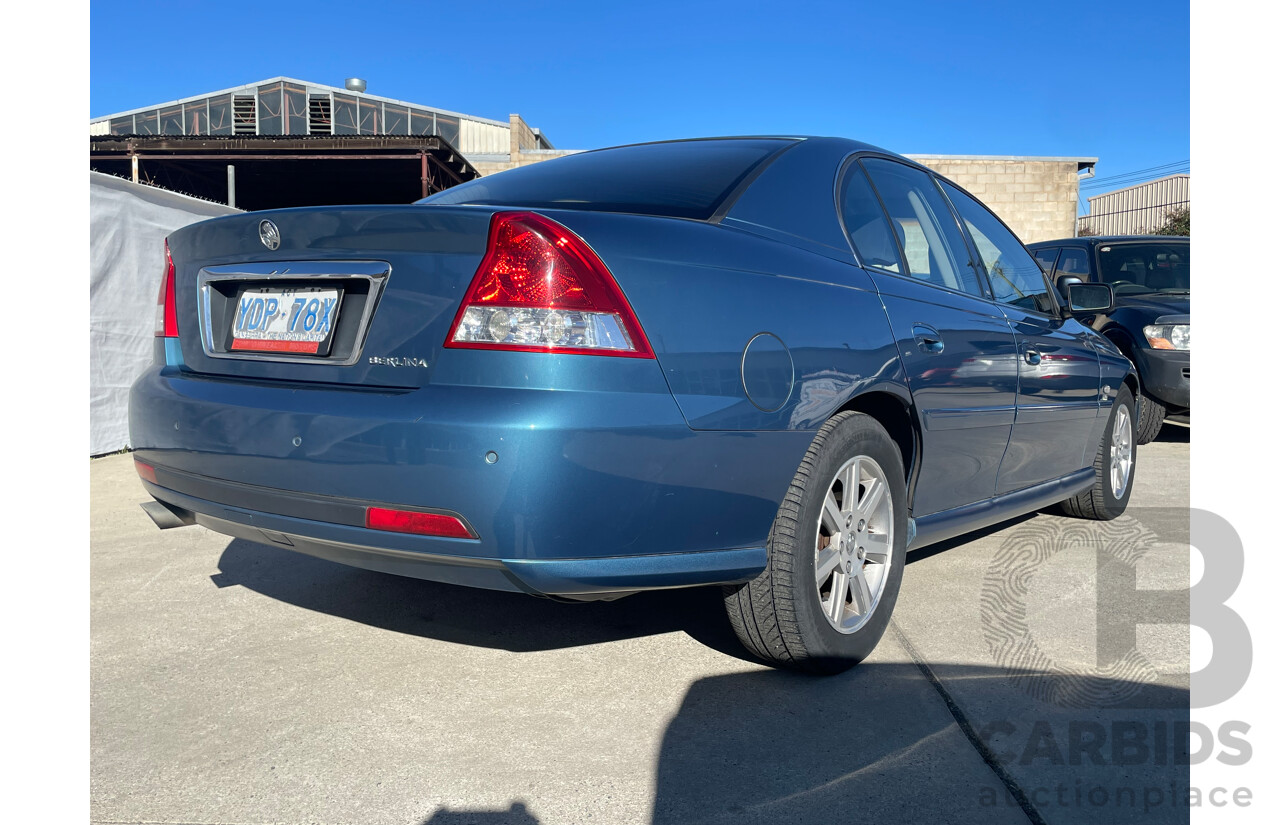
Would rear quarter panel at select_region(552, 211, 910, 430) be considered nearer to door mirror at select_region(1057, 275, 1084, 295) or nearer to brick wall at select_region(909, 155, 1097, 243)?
door mirror at select_region(1057, 275, 1084, 295)

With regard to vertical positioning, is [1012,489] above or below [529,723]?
above

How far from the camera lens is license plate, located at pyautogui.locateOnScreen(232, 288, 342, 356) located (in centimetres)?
223

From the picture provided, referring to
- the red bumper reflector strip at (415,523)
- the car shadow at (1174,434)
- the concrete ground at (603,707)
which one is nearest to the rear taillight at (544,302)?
the red bumper reflector strip at (415,523)

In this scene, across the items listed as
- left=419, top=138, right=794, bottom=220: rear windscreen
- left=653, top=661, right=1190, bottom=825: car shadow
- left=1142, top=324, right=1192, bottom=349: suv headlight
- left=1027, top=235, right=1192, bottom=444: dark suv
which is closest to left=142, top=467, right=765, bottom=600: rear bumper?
left=653, top=661, right=1190, bottom=825: car shadow

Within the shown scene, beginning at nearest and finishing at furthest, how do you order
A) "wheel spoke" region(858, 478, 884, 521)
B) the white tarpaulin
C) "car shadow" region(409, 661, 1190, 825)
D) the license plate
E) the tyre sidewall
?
"car shadow" region(409, 661, 1190, 825) < the license plate < "wheel spoke" region(858, 478, 884, 521) < the tyre sidewall < the white tarpaulin

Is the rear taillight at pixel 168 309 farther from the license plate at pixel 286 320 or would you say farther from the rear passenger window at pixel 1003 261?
the rear passenger window at pixel 1003 261

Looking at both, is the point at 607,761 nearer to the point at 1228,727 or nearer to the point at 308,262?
the point at 308,262

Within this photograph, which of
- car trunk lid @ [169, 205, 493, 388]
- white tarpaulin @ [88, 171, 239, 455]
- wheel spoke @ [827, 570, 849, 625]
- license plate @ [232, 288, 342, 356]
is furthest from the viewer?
white tarpaulin @ [88, 171, 239, 455]

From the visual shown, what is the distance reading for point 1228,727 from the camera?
2.47 meters

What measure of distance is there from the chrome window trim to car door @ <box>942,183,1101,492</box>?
2440 millimetres

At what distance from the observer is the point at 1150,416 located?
7.55m

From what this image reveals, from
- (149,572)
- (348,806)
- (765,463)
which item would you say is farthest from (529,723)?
(149,572)

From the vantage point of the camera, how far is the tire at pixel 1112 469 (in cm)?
466

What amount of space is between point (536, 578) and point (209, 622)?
5.42 feet
